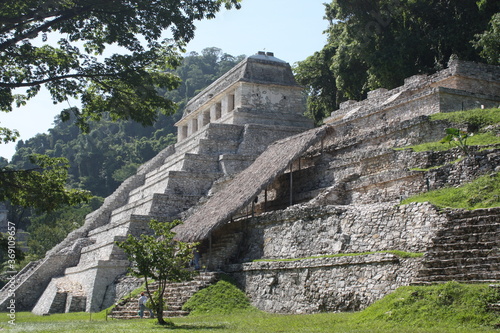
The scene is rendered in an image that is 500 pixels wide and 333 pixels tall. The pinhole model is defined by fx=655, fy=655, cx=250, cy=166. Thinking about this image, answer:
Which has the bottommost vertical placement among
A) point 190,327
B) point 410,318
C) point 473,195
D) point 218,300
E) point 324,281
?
point 190,327

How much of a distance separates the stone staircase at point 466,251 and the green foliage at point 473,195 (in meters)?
0.47

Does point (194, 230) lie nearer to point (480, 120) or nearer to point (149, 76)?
point (149, 76)

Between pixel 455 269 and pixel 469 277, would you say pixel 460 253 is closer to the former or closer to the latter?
pixel 455 269

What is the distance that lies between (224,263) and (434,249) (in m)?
5.95

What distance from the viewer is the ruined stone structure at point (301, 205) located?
420 inches

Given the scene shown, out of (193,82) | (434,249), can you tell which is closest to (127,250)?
(434,249)

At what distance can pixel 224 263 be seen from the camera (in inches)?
580

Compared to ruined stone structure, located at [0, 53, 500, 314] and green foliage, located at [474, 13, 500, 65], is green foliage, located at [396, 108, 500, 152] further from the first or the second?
green foliage, located at [474, 13, 500, 65]

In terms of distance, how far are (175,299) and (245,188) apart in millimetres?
3423

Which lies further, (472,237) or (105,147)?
(105,147)

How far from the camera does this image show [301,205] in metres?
14.6

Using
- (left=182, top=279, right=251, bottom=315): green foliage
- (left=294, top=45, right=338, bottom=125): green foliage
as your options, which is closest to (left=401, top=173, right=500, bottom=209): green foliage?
(left=182, top=279, right=251, bottom=315): green foliage

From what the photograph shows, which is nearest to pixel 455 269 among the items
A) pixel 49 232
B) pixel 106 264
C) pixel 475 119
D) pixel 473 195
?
pixel 473 195

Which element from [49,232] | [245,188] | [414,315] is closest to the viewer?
[414,315]
